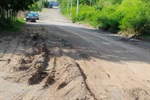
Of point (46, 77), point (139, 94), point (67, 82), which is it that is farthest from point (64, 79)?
point (139, 94)

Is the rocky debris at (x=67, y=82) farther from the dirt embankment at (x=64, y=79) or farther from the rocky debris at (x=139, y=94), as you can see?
the rocky debris at (x=139, y=94)

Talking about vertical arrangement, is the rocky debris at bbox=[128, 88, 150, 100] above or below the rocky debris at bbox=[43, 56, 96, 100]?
below

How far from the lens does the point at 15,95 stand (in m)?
7.72

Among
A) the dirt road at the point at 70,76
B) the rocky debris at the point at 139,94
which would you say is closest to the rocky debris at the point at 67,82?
the dirt road at the point at 70,76

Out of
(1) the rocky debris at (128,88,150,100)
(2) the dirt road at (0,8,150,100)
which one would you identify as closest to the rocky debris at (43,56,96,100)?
(2) the dirt road at (0,8,150,100)

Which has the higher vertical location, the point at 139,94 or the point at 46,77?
the point at 46,77

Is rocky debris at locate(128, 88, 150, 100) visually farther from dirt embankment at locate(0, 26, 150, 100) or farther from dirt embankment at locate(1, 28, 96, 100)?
dirt embankment at locate(1, 28, 96, 100)

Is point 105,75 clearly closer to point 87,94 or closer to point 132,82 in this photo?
point 132,82

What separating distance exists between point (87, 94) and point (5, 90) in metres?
1.89

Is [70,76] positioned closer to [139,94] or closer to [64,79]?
[64,79]

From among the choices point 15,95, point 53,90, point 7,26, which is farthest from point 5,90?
point 7,26

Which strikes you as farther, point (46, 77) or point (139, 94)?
point (46, 77)

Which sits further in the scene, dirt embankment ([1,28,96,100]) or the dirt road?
the dirt road

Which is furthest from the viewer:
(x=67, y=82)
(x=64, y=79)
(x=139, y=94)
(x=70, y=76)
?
(x=70, y=76)
